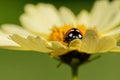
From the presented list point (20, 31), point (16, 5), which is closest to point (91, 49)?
point (20, 31)

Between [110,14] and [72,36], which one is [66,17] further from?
[72,36]

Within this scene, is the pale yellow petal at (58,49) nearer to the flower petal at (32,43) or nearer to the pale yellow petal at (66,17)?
the flower petal at (32,43)

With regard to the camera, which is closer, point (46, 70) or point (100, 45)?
point (100, 45)

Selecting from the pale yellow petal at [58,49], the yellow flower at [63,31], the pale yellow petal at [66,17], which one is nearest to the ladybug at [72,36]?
the yellow flower at [63,31]

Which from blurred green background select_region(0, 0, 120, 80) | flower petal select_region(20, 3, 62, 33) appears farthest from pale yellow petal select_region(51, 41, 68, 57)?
blurred green background select_region(0, 0, 120, 80)

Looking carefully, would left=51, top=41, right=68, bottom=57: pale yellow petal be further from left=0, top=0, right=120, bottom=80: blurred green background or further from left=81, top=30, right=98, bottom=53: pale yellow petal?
left=0, top=0, right=120, bottom=80: blurred green background

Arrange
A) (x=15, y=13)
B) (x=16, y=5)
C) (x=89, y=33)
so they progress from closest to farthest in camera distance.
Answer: (x=89, y=33) < (x=15, y=13) < (x=16, y=5)

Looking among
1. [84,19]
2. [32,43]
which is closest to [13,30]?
[84,19]

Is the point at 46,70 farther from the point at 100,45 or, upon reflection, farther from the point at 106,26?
the point at 100,45
